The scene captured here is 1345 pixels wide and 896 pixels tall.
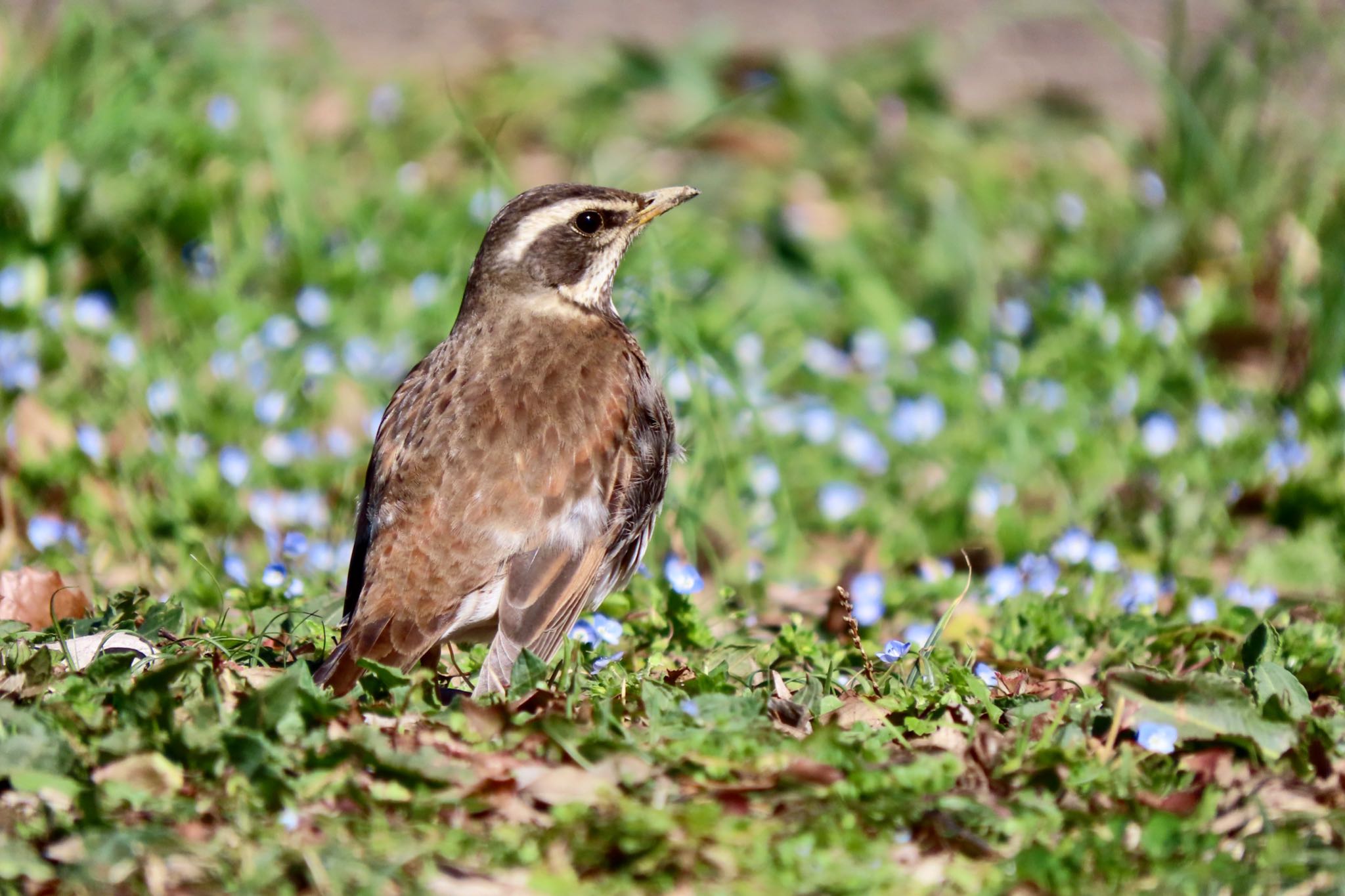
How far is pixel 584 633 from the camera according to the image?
572cm

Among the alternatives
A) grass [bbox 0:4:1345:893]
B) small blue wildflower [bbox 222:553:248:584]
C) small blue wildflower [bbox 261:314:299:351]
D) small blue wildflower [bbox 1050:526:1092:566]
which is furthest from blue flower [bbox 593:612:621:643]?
small blue wildflower [bbox 261:314:299:351]

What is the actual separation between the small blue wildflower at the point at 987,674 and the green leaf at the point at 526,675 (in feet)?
3.99

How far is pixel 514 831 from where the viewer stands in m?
4.02

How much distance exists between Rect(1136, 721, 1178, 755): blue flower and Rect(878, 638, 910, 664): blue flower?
783 millimetres

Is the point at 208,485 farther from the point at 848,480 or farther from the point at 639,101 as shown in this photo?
the point at 639,101

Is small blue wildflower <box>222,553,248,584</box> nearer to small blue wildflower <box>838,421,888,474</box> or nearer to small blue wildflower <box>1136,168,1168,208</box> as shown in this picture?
small blue wildflower <box>838,421,888,474</box>

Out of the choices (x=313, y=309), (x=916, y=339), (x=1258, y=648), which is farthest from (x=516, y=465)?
(x=916, y=339)

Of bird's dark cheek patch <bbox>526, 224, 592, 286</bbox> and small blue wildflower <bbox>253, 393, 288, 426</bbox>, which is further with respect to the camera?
small blue wildflower <bbox>253, 393, 288, 426</bbox>

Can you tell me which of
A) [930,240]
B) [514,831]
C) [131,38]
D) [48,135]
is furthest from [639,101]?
[514,831]

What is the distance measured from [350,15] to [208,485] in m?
6.33

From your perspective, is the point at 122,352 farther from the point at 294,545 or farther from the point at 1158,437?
the point at 1158,437

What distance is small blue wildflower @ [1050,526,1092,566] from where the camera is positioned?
6.82 meters

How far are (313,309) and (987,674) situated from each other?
4.45m

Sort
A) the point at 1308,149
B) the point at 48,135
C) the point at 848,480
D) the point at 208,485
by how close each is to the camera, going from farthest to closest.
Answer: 1. the point at 1308,149
2. the point at 48,135
3. the point at 848,480
4. the point at 208,485
